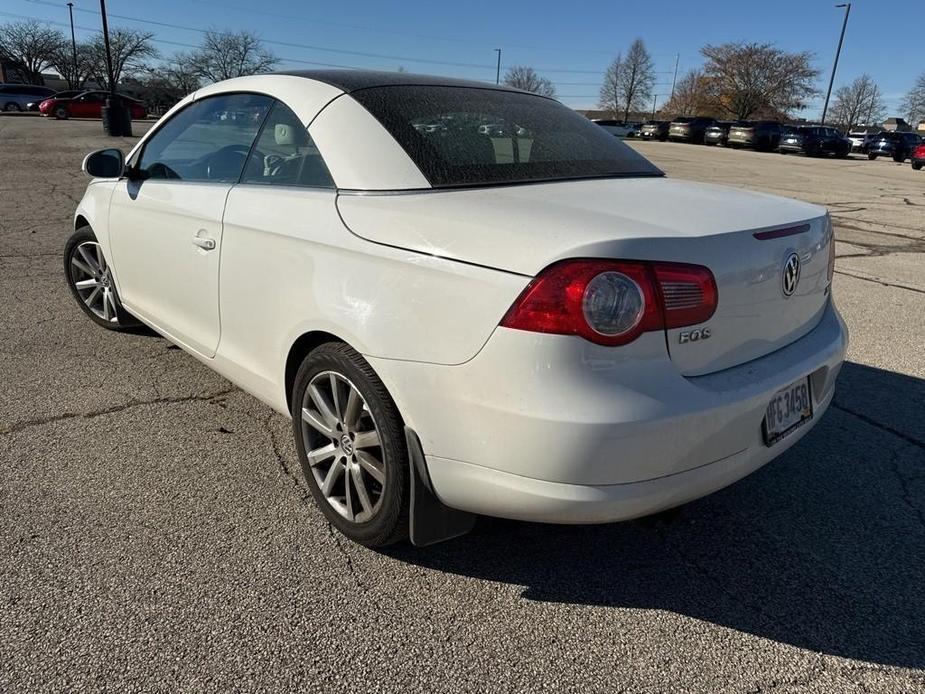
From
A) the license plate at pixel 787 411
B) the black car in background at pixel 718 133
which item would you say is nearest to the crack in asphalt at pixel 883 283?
the license plate at pixel 787 411

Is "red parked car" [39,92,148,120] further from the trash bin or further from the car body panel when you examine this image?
the car body panel

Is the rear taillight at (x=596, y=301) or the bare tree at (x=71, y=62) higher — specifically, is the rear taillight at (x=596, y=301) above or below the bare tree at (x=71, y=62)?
below

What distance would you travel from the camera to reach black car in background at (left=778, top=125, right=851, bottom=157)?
3594 cm

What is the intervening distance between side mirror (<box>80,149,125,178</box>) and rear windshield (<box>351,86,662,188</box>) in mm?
2076

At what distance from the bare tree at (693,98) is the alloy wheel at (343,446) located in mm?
81222

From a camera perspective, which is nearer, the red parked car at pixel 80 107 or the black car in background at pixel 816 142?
the red parked car at pixel 80 107

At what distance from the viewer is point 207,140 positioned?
3.36 metres

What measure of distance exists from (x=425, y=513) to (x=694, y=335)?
3.22 feet

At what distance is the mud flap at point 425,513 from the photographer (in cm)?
208

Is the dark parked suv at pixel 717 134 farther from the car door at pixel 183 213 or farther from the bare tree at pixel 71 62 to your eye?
the bare tree at pixel 71 62

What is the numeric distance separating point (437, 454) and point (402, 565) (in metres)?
0.57

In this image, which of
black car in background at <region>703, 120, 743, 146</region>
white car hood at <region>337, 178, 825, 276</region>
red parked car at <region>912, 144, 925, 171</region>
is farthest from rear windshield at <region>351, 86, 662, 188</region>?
black car in background at <region>703, 120, 743, 146</region>

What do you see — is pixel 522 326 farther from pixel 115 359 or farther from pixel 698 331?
pixel 115 359

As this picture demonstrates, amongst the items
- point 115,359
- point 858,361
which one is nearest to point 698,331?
point 858,361
